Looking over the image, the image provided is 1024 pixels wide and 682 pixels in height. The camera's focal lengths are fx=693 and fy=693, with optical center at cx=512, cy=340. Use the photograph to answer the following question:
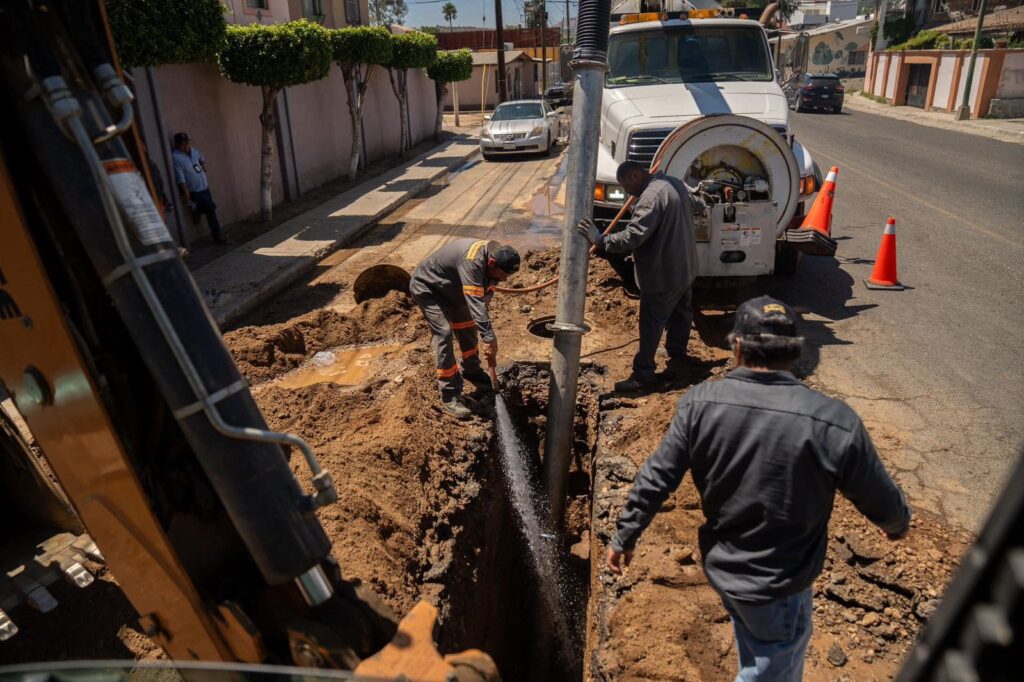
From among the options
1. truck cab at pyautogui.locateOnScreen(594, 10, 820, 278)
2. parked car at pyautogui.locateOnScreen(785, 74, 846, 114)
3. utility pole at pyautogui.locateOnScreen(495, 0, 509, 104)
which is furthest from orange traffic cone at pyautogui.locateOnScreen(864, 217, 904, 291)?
parked car at pyautogui.locateOnScreen(785, 74, 846, 114)

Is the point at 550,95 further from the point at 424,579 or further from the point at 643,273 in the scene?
the point at 424,579

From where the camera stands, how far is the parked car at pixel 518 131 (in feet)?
68.9

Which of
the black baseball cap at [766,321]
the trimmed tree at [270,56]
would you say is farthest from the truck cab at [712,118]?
the trimmed tree at [270,56]

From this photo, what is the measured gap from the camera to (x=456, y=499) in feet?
16.6

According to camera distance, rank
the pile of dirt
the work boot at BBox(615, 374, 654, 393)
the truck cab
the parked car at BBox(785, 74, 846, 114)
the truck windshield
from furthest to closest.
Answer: the parked car at BBox(785, 74, 846, 114)
the truck windshield
the pile of dirt
the truck cab
the work boot at BBox(615, 374, 654, 393)

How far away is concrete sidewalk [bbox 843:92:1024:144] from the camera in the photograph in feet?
70.1

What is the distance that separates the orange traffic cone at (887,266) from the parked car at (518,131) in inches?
554

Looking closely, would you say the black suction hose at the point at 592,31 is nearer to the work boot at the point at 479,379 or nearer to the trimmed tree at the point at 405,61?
the work boot at the point at 479,379

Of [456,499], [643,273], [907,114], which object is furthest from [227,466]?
[907,114]

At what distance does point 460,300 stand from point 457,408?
0.92m

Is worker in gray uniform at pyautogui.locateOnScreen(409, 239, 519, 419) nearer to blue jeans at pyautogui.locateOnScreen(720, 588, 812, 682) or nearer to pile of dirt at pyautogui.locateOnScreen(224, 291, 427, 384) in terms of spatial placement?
pile of dirt at pyautogui.locateOnScreen(224, 291, 427, 384)

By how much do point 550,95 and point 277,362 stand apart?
3183cm

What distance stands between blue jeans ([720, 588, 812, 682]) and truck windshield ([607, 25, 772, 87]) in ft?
24.2

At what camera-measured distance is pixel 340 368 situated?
7129mm
